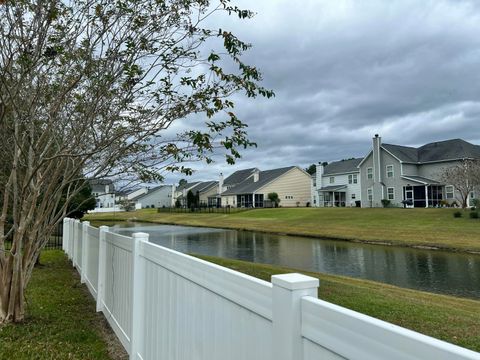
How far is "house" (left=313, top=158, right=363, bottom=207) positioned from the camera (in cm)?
4919

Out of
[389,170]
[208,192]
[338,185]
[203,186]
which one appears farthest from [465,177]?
[203,186]

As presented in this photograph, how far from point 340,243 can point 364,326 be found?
24467 millimetres

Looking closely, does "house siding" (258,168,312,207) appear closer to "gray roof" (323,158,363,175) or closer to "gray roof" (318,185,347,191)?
"gray roof" (323,158,363,175)

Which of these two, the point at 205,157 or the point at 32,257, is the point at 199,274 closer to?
the point at 205,157

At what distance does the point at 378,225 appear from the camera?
29.9m

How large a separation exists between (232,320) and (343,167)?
5150 cm

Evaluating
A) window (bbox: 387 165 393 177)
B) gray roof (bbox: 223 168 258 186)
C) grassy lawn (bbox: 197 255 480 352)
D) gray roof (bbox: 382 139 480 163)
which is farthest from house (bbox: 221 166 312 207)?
grassy lawn (bbox: 197 255 480 352)

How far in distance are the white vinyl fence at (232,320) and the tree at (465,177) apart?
32.9 m

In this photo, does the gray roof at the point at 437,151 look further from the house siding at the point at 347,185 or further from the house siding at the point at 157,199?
the house siding at the point at 157,199

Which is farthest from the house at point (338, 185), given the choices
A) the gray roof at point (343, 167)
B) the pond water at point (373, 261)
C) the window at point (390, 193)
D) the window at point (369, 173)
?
the pond water at point (373, 261)

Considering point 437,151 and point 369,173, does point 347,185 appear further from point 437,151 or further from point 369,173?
point 437,151

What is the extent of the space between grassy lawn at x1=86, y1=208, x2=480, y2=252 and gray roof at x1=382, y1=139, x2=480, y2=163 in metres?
9.11

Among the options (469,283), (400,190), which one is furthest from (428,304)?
(400,190)

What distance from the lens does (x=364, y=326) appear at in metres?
1.50
